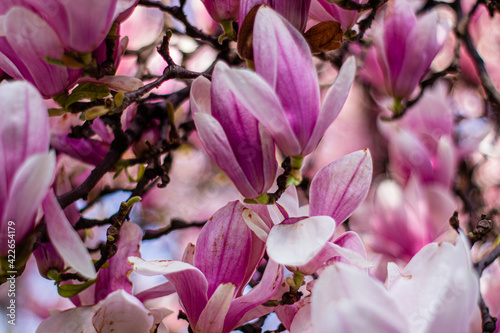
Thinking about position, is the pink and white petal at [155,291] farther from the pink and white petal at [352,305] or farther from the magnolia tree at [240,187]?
the pink and white petal at [352,305]

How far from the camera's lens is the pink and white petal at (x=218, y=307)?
0.37 metres

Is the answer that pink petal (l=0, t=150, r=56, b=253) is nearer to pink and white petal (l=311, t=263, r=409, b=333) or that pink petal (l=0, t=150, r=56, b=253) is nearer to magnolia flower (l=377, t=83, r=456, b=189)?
pink and white petal (l=311, t=263, r=409, b=333)

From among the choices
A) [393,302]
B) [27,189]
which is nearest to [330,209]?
[393,302]

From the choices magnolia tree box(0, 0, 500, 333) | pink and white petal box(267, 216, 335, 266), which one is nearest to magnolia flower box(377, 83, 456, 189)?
magnolia tree box(0, 0, 500, 333)

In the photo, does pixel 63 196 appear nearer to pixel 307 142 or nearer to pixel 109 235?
pixel 109 235

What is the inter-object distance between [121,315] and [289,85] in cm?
24

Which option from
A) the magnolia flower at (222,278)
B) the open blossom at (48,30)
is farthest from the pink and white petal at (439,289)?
the open blossom at (48,30)

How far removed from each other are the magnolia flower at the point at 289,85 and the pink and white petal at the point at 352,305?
0.12m

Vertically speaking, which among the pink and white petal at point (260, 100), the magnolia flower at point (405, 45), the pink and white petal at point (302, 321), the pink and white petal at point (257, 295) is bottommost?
the pink and white petal at point (302, 321)

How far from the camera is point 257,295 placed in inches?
15.1

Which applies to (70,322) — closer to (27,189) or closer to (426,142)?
(27,189)

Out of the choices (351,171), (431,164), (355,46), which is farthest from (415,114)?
(355,46)

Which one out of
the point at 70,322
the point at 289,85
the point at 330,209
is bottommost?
the point at 70,322

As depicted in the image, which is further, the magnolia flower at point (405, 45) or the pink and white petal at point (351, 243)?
the magnolia flower at point (405, 45)
